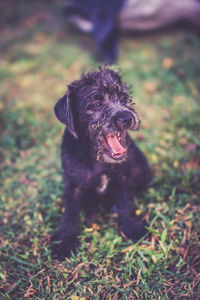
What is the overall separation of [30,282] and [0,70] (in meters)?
5.80

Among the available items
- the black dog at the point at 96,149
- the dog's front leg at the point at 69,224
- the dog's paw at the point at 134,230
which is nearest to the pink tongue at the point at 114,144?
the black dog at the point at 96,149

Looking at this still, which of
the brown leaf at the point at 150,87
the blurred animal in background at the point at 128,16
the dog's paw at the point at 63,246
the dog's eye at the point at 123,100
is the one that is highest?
the blurred animal in background at the point at 128,16

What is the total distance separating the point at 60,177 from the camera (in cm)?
395

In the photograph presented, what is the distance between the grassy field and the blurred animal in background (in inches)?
15.1

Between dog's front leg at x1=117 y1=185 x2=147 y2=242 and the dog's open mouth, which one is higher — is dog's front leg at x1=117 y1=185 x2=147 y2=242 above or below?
below

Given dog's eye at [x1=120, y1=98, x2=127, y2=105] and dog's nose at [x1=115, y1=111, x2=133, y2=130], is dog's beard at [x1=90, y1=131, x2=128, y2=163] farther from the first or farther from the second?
dog's eye at [x1=120, y1=98, x2=127, y2=105]

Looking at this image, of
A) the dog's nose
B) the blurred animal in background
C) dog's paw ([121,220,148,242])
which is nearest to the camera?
the dog's nose

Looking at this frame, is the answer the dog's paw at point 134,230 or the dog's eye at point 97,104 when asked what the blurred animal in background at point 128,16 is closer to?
the dog's eye at point 97,104

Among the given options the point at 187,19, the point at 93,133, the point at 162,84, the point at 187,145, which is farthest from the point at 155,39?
the point at 93,133

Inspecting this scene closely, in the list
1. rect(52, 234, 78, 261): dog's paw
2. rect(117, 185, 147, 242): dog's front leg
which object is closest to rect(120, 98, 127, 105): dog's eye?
rect(117, 185, 147, 242): dog's front leg

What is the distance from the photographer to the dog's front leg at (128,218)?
116 inches

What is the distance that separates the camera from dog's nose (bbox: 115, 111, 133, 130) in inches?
98.8

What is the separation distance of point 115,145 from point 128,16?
5.31 m

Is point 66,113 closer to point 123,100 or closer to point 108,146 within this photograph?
point 108,146
